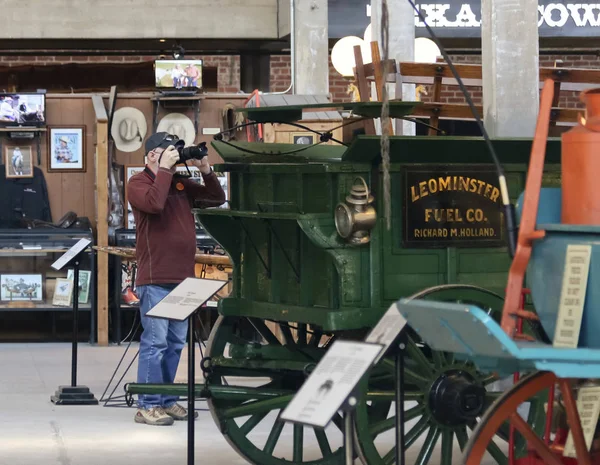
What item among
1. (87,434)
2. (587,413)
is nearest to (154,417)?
(87,434)

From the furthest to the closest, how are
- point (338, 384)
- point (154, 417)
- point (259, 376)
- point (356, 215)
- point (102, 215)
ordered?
point (102, 215)
point (154, 417)
point (259, 376)
point (356, 215)
point (338, 384)

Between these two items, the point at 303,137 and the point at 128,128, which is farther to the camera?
the point at 128,128

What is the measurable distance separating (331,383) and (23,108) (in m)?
9.35

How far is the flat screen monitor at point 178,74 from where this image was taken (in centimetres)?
1238

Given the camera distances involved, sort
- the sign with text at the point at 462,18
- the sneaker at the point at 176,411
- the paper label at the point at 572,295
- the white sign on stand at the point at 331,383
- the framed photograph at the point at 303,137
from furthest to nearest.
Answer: the sign with text at the point at 462,18
the framed photograph at the point at 303,137
the sneaker at the point at 176,411
the paper label at the point at 572,295
the white sign on stand at the point at 331,383

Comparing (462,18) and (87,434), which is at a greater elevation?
(462,18)

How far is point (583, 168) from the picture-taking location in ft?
12.6

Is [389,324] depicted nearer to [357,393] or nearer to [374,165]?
[357,393]

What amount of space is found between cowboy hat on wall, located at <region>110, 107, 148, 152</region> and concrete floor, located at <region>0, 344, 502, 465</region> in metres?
3.32

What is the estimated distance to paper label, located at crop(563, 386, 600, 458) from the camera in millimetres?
4133

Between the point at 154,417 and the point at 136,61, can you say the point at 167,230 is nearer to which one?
the point at 154,417

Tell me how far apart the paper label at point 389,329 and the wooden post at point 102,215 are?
7.97 metres

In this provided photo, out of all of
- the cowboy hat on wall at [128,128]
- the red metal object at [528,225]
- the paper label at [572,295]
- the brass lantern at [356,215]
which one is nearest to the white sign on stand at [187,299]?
the brass lantern at [356,215]

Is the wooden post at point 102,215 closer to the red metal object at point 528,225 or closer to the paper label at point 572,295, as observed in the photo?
the red metal object at point 528,225
